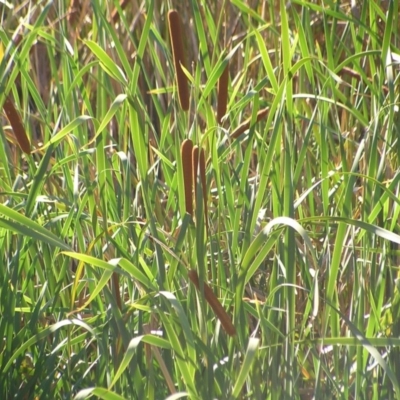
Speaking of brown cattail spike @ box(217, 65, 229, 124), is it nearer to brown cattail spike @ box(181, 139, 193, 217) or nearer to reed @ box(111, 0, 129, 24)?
brown cattail spike @ box(181, 139, 193, 217)

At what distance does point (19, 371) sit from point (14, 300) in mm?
99

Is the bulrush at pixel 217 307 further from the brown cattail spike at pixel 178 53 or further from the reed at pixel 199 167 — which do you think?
the brown cattail spike at pixel 178 53

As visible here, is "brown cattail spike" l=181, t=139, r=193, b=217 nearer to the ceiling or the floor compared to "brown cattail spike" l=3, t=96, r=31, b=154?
nearer to the ceiling

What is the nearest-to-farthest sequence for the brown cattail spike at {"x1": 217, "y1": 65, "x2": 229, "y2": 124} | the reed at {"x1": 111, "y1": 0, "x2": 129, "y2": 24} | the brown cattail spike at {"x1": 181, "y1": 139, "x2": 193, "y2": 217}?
1. the brown cattail spike at {"x1": 181, "y1": 139, "x2": 193, "y2": 217}
2. the brown cattail spike at {"x1": 217, "y1": 65, "x2": 229, "y2": 124}
3. the reed at {"x1": 111, "y1": 0, "x2": 129, "y2": 24}

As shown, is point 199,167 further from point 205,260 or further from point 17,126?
point 17,126

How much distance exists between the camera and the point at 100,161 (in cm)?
99

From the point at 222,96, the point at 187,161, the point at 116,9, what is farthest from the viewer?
the point at 116,9

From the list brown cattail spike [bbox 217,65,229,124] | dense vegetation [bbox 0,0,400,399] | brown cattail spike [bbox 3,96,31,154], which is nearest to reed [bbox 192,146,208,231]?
dense vegetation [bbox 0,0,400,399]

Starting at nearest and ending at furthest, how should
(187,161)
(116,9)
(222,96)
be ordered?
(187,161)
(222,96)
(116,9)

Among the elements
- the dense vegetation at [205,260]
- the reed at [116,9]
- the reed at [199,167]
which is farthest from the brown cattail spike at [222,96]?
the reed at [116,9]

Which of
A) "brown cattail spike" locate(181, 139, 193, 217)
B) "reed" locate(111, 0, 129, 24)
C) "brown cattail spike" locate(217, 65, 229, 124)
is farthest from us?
"reed" locate(111, 0, 129, 24)

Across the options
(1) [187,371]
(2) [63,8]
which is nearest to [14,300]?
(1) [187,371]

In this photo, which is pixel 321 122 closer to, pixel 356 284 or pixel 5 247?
pixel 356 284

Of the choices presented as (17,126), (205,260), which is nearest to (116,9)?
(17,126)
